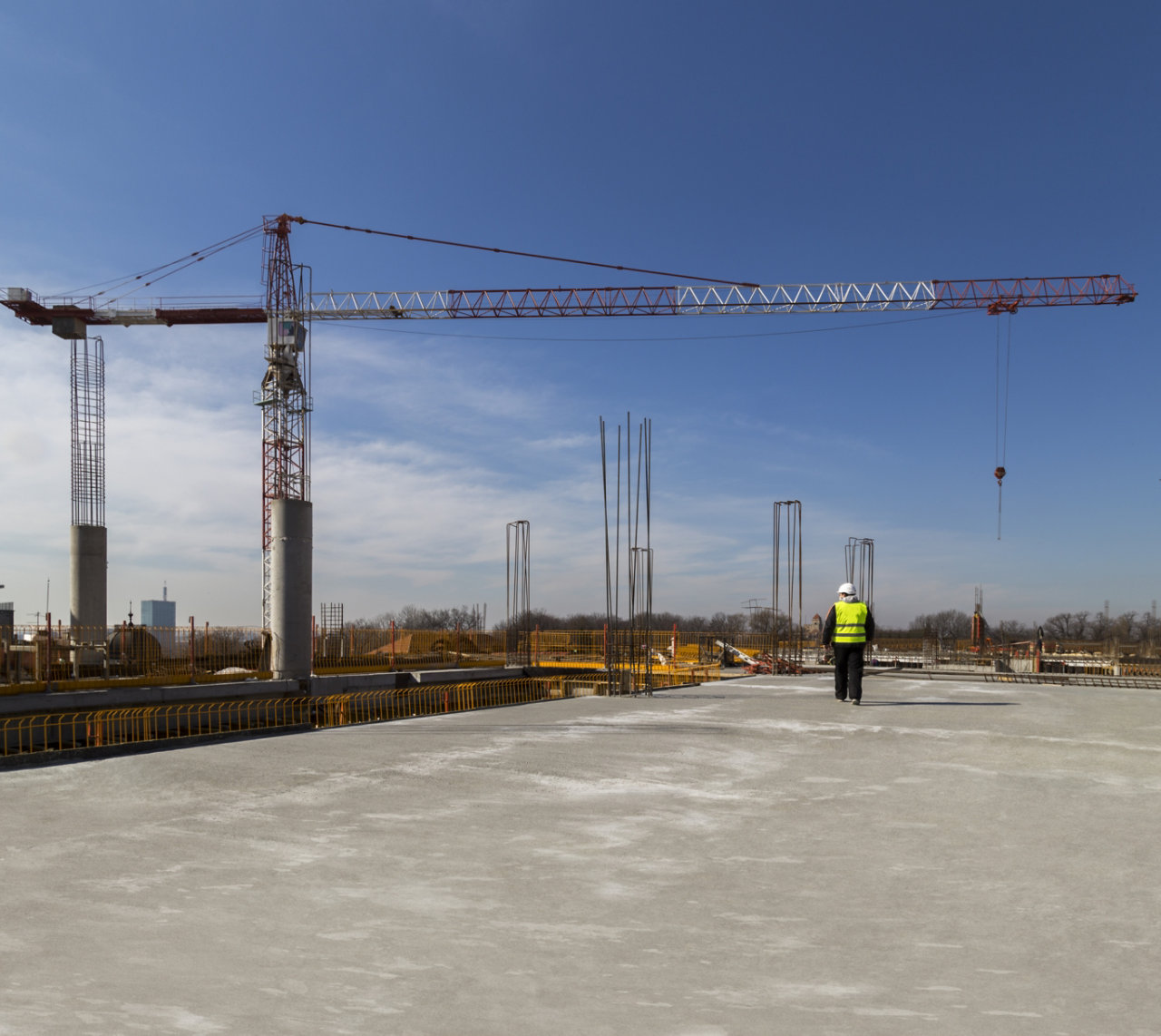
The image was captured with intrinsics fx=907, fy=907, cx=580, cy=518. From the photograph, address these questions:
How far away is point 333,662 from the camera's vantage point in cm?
2970

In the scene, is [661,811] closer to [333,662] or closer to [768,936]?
[768,936]

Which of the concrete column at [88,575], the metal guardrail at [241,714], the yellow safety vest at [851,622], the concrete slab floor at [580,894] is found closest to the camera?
the concrete slab floor at [580,894]

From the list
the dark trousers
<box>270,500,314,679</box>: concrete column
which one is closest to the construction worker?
the dark trousers

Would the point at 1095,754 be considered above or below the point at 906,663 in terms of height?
above

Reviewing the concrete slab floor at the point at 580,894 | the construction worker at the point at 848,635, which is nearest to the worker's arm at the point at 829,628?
the construction worker at the point at 848,635

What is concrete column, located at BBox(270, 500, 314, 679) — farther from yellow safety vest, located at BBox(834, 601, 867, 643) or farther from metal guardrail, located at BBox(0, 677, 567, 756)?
yellow safety vest, located at BBox(834, 601, 867, 643)

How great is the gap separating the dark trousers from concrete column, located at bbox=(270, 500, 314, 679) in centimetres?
1812

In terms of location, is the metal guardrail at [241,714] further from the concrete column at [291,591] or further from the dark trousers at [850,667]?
the dark trousers at [850,667]

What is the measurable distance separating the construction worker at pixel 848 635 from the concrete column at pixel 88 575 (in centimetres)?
3647

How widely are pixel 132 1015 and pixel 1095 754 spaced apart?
777cm

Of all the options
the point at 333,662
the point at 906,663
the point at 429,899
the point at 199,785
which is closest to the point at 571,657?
the point at 333,662

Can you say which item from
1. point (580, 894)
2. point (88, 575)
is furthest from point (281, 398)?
point (580, 894)

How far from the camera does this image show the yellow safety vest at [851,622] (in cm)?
1199

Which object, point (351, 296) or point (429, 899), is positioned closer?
point (429, 899)
